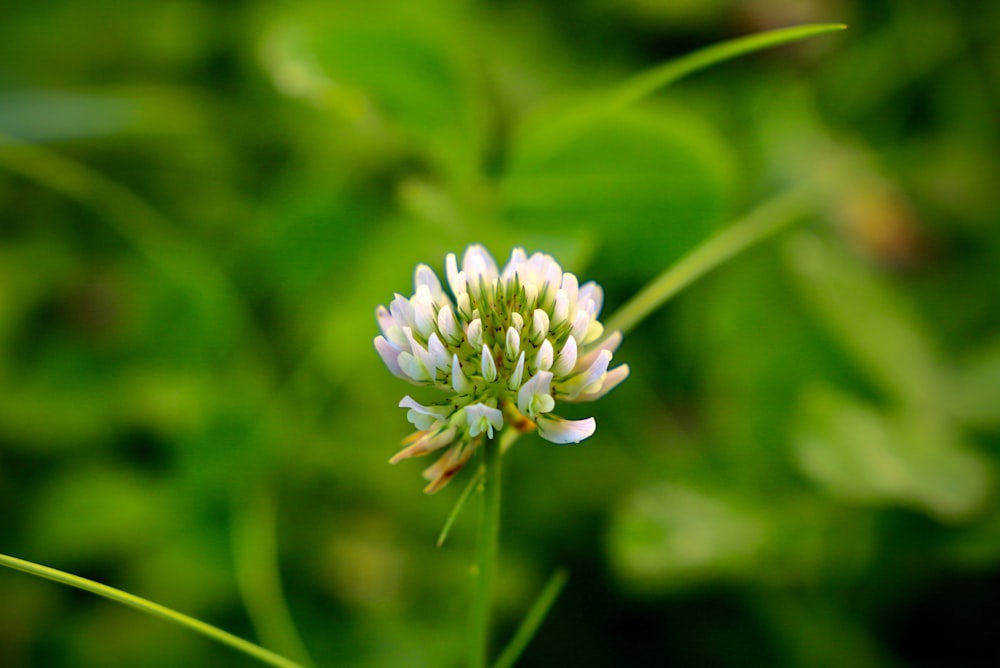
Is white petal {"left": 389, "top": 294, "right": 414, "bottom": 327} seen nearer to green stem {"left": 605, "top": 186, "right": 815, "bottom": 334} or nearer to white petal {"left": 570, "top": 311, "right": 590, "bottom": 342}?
white petal {"left": 570, "top": 311, "right": 590, "bottom": 342}

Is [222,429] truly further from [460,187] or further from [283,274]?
[460,187]

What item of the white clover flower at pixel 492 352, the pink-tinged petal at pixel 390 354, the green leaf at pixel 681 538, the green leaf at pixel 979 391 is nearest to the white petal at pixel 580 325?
the white clover flower at pixel 492 352

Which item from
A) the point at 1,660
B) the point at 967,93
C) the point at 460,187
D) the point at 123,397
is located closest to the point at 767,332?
the point at 460,187

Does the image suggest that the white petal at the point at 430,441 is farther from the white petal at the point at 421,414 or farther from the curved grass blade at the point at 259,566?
the curved grass blade at the point at 259,566

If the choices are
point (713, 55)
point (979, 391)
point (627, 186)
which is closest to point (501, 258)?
point (627, 186)

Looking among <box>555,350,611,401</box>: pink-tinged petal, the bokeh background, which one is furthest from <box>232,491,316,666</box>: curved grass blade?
<box>555,350,611,401</box>: pink-tinged petal
